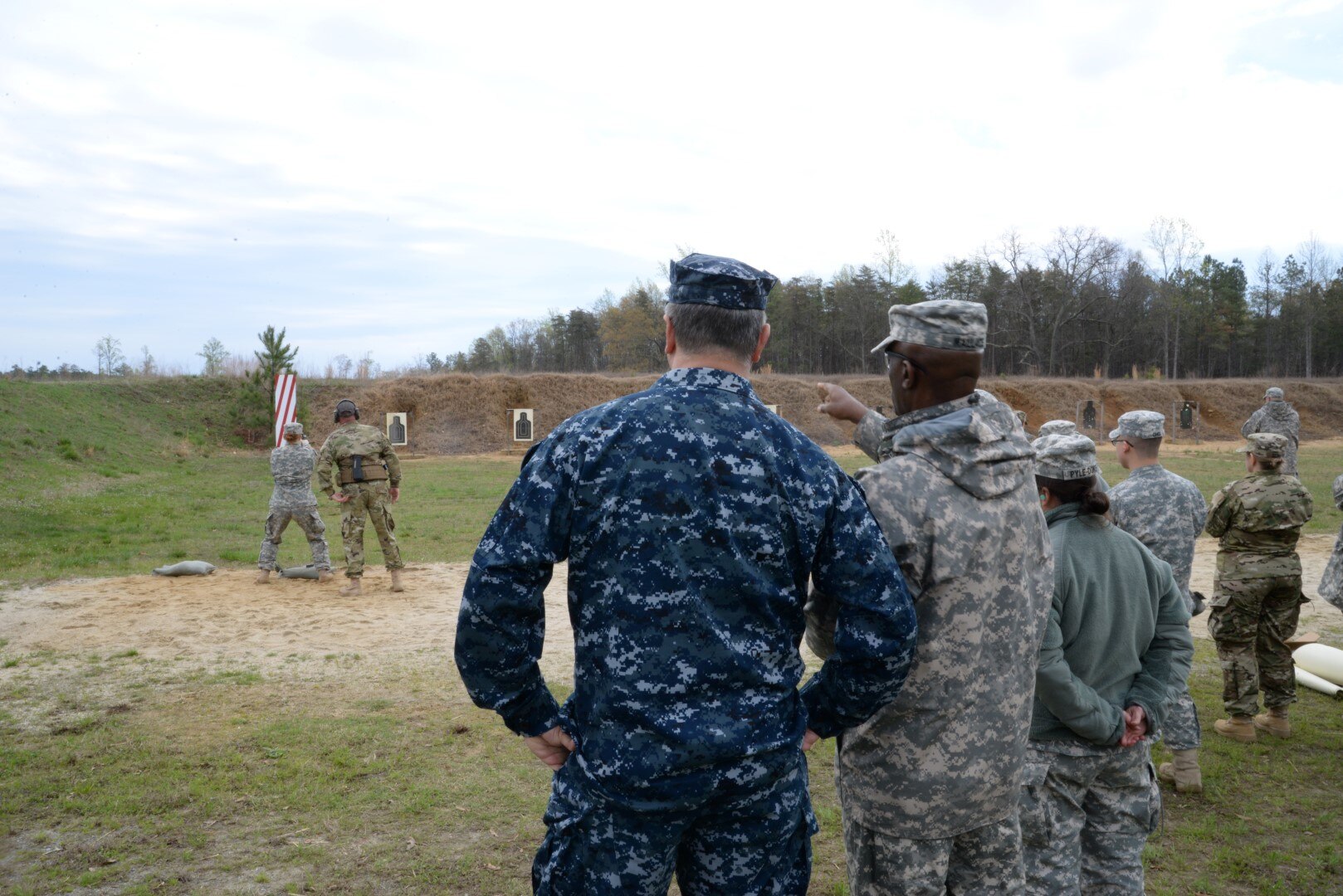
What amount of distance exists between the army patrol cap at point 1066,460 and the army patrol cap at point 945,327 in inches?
24.8

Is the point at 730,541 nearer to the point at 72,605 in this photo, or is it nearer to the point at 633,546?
the point at 633,546

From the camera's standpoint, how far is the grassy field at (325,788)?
4.07 m

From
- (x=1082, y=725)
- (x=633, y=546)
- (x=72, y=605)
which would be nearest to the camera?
(x=633, y=546)

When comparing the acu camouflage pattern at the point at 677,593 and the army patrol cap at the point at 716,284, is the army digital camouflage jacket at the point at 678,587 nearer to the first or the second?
the acu camouflage pattern at the point at 677,593

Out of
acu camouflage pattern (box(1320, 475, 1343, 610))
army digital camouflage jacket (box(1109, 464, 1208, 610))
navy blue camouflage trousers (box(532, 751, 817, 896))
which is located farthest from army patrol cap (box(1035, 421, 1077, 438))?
acu camouflage pattern (box(1320, 475, 1343, 610))

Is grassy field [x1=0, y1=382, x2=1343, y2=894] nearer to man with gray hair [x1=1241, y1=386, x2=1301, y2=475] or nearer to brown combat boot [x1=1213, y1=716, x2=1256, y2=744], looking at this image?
brown combat boot [x1=1213, y1=716, x2=1256, y2=744]

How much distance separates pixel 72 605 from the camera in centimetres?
960

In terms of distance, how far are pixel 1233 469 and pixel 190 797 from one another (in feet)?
88.8

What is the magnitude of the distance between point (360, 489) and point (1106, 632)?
29.7 ft

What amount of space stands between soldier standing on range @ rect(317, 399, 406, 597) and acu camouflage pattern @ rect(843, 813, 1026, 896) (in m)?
8.67

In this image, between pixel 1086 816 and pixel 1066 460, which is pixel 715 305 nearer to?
pixel 1066 460

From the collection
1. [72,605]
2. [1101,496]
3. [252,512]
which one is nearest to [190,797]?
[1101,496]

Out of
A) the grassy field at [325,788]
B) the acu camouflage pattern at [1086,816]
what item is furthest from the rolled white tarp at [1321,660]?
the acu camouflage pattern at [1086,816]

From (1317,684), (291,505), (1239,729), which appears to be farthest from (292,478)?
(1317,684)
